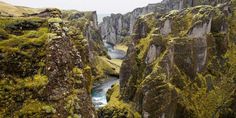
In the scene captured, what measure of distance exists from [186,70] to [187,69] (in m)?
0.47

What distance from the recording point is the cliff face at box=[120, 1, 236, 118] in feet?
334

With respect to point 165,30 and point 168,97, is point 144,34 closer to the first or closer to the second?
point 165,30

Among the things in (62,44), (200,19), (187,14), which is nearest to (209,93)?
(200,19)

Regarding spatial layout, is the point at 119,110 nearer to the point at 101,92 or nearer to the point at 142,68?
the point at 142,68

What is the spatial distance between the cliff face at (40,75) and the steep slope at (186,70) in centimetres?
7171

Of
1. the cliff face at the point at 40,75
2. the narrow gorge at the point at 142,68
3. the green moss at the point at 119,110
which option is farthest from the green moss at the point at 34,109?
the green moss at the point at 119,110

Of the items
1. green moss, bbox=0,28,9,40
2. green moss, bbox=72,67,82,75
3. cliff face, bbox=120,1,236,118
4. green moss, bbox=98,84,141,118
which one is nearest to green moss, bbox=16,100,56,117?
green moss, bbox=72,67,82,75

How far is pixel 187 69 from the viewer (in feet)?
371

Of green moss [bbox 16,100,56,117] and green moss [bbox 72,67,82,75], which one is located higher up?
green moss [bbox 72,67,82,75]

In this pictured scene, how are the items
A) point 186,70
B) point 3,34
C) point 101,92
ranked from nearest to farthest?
point 3,34
point 186,70
point 101,92

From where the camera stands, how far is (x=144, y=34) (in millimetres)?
147875

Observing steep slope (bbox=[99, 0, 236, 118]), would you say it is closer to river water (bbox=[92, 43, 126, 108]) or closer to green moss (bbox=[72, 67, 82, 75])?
river water (bbox=[92, 43, 126, 108])

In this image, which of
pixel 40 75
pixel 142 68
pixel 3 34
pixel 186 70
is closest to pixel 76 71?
pixel 40 75

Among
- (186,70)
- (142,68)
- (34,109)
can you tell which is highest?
(34,109)
